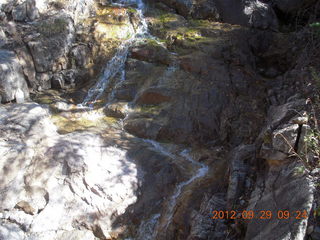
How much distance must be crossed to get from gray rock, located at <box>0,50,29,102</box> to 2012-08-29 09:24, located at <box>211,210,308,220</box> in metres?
5.23

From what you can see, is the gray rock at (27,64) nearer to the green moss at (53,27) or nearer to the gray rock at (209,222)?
the green moss at (53,27)

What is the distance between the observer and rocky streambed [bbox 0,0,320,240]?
3.92m

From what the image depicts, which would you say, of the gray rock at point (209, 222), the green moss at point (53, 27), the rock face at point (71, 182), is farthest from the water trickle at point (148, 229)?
the green moss at point (53, 27)

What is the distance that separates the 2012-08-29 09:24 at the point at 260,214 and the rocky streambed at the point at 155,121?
0.01 meters

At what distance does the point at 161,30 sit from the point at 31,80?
3.86 metres

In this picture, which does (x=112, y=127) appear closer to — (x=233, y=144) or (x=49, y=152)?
(x=49, y=152)

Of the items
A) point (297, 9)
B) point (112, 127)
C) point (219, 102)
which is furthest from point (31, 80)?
point (297, 9)

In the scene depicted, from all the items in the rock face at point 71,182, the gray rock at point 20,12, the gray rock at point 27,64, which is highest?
the gray rock at point 20,12

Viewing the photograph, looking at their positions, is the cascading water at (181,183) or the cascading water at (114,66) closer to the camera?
the cascading water at (181,183)

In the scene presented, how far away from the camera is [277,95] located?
6578 mm

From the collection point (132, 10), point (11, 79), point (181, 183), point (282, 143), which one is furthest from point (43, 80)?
point (282, 143)

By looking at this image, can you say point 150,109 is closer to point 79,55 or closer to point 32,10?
point 79,55

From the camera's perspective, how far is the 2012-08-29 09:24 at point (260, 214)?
9.34ft

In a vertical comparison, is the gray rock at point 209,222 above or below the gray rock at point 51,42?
below
